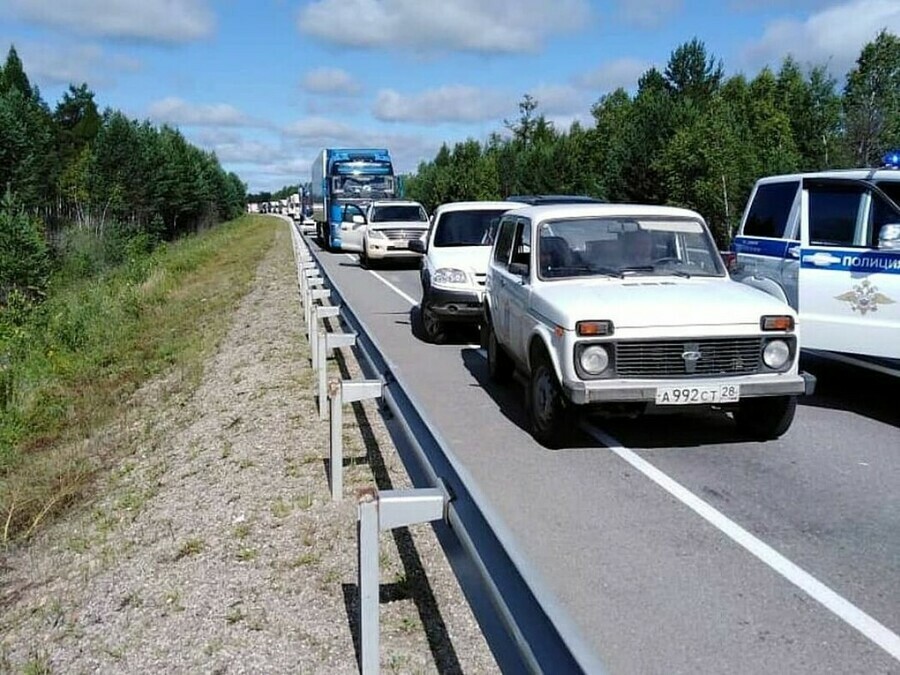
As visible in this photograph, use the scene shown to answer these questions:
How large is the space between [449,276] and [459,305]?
1.48ft

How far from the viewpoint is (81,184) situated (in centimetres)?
8188

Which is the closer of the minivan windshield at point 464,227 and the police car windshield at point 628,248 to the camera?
the police car windshield at point 628,248

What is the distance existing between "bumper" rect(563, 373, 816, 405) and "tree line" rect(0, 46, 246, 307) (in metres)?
38.4

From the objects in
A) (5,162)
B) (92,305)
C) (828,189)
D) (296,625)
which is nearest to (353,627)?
(296,625)

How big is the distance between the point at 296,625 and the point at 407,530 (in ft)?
4.02

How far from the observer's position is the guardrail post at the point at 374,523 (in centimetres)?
337

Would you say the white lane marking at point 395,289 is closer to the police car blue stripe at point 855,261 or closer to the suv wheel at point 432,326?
the suv wheel at point 432,326

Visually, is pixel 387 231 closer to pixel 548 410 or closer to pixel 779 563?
pixel 548 410

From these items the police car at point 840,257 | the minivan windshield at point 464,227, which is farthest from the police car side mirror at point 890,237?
the minivan windshield at point 464,227

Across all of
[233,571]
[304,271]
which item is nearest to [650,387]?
[233,571]

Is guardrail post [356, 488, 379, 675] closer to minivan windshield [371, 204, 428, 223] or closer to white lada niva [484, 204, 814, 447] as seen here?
white lada niva [484, 204, 814, 447]

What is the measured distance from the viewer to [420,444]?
4.18 metres

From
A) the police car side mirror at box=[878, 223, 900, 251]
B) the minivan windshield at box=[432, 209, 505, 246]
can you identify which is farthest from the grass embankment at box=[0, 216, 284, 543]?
the police car side mirror at box=[878, 223, 900, 251]

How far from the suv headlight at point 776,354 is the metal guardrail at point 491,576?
134 inches
